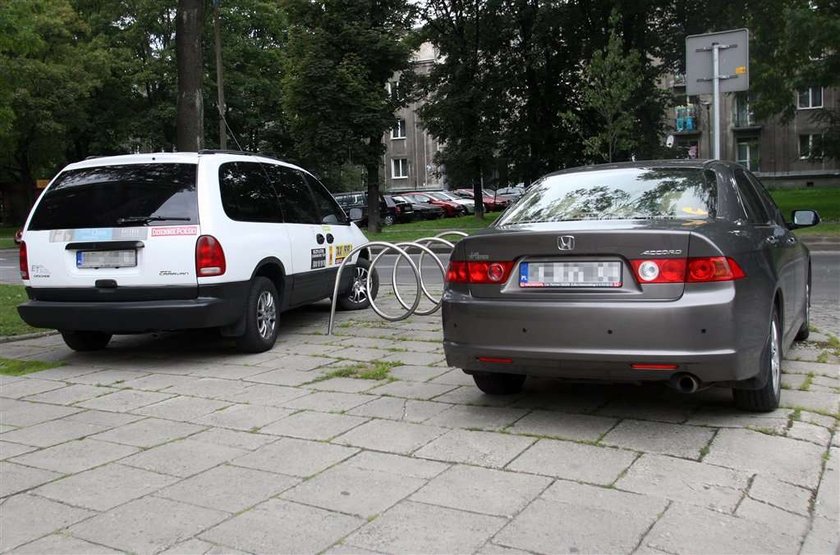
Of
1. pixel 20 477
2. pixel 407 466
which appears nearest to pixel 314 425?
pixel 407 466

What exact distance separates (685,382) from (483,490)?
1.36 m

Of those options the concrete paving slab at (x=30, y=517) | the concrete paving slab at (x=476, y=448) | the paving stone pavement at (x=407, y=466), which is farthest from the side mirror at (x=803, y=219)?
the concrete paving slab at (x=30, y=517)

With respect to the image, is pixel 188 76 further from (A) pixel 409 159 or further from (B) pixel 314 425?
(A) pixel 409 159

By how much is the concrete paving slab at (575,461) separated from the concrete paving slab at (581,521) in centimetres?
15

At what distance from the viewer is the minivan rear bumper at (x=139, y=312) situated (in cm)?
627

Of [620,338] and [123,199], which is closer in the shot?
[620,338]

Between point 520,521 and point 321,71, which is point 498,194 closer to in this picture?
point 321,71

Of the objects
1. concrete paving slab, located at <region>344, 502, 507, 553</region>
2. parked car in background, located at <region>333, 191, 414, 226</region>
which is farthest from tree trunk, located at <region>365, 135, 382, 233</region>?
concrete paving slab, located at <region>344, 502, 507, 553</region>

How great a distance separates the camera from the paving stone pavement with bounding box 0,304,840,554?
123 inches

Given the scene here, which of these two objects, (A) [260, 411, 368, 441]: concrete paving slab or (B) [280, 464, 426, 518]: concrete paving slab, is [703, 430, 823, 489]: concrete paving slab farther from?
(A) [260, 411, 368, 441]: concrete paving slab

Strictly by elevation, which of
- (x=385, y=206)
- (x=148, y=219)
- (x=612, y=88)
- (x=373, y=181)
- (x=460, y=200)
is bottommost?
(x=148, y=219)

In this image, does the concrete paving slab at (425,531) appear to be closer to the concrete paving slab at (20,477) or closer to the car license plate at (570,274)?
the car license plate at (570,274)

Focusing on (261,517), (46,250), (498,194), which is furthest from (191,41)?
(498,194)

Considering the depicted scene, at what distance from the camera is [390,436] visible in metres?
4.48
